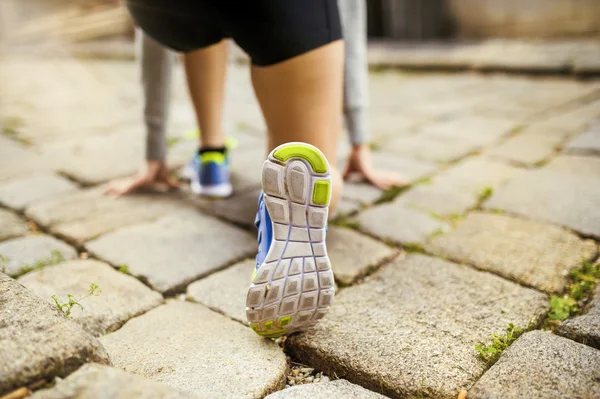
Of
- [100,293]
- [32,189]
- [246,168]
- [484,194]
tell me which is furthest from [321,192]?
[32,189]

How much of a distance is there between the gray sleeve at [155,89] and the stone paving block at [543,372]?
54.2 inches

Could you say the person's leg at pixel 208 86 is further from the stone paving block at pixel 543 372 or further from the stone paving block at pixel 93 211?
the stone paving block at pixel 543 372

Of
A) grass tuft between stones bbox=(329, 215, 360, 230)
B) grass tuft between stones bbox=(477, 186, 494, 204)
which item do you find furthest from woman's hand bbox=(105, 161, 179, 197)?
grass tuft between stones bbox=(477, 186, 494, 204)

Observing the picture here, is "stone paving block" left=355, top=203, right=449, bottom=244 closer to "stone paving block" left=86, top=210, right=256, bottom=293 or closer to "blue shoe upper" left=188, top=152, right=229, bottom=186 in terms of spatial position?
"stone paving block" left=86, top=210, right=256, bottom=293

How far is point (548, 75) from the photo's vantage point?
3869 mm

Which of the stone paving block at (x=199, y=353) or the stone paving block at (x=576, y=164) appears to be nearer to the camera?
the stone paving block at (x=199, y=353)

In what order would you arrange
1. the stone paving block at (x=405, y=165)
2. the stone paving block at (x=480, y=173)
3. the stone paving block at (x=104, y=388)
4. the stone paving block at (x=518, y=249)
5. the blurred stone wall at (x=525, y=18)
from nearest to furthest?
the stone paving block at (x=104, y=388), the stone paving block at (x=518, y=249), the stone paving block at (x=480, y=173), the stone paving block at (x=405, y=165), the blurred stone wall at (x=525, y=18)

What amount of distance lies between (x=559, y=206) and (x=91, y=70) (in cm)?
481

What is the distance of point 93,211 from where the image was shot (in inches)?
67.3

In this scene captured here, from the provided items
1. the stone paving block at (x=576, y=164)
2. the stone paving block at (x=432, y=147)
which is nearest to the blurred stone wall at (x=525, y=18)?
the stone paving block at (x=432, y=147)

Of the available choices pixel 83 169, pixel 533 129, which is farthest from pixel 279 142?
pixel 533 129

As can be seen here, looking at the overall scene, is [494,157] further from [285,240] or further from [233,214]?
[285,240]

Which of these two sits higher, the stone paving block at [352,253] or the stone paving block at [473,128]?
the stone paving block at [352,253]

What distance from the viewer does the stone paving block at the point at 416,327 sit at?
92 cm
